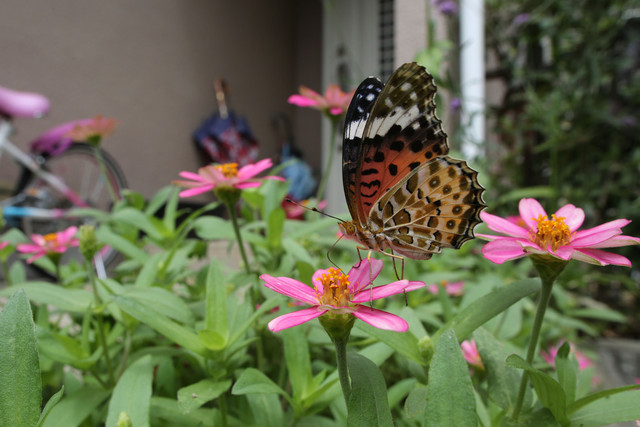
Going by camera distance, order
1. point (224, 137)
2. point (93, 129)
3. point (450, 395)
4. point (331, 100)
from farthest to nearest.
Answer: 1. point (224, 137)
2. point (93, 129)
3. point (331, 100)
4. point (450, 395)

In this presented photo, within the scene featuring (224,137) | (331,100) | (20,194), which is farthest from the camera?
(224,137)

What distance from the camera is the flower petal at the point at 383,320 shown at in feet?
1.03

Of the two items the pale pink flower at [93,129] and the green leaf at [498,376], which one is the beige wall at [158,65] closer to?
the pale pink flower at [93,129]

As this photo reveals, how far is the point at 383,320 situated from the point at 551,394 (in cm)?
16

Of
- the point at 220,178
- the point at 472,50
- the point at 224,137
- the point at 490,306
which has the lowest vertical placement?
the point at 490,306

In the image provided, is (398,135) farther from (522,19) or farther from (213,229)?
(522,19)

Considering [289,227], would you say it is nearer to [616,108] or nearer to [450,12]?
[450,12]

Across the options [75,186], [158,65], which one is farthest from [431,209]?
[158,65]

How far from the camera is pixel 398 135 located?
0.47 meters

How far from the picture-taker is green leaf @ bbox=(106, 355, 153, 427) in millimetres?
374

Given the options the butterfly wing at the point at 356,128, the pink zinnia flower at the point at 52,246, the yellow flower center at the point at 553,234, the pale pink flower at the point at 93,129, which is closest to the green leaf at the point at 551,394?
the yellow flower center at the point at 553,234

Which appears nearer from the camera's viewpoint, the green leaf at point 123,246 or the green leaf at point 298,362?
the green leaf at point 298,362

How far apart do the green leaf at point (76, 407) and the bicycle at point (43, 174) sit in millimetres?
1428

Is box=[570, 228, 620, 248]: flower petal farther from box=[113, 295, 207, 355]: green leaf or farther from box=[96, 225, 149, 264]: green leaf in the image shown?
box=[96, 225, 149, 264]: green leaf
